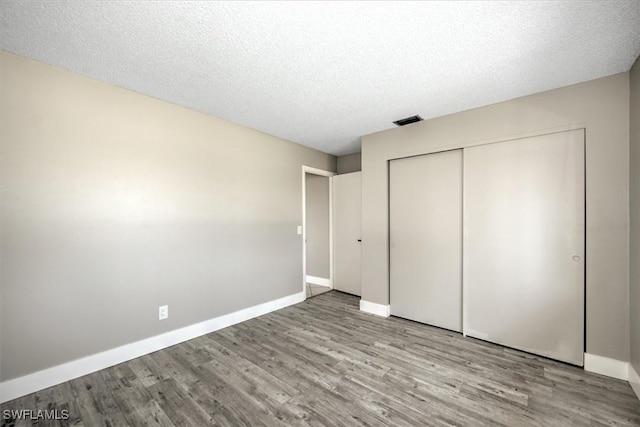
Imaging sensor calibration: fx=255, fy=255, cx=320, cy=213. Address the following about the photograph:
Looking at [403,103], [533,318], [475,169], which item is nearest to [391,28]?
[403,103]

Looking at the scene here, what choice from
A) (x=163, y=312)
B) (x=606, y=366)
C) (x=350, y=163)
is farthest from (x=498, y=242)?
(x=163, y=312)

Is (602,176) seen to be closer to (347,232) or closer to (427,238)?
(427,238)

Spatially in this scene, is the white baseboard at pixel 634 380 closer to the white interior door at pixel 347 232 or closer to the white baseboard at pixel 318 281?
the white interior door at pixel 347 232

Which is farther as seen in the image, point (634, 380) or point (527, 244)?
point (527, 244)

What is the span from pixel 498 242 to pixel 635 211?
3.03 ft

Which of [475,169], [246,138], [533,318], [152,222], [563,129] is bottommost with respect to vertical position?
[533,318]

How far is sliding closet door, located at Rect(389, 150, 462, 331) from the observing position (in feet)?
9.46

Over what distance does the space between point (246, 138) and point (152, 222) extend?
1496mm

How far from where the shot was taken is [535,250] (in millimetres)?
2381

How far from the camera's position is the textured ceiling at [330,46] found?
4.70ft

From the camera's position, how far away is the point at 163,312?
252 centimetres

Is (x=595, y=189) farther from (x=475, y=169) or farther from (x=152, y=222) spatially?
(x=152, y=222)

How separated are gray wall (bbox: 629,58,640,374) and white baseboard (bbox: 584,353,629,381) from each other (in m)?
0.11

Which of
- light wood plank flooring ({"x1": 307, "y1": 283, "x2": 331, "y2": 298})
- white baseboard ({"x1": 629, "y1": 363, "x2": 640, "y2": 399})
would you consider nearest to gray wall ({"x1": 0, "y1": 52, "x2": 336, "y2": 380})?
light wood plank flooring ({"x1": 307, "y1": 283, "x2": 331, "y2": 298})
